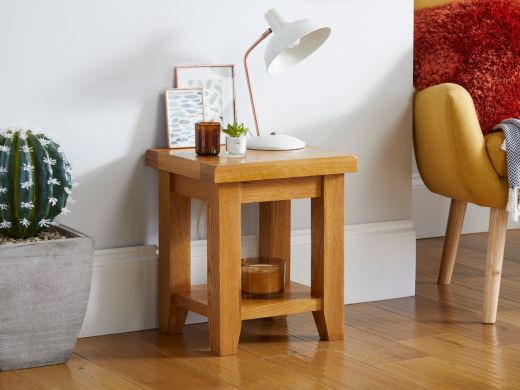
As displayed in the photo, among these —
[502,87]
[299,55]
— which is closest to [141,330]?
[299,55]

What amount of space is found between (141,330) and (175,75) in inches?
29.5

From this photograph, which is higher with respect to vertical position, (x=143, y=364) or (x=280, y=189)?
(x=280, y=189)

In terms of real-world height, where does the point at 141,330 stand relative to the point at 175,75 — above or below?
below

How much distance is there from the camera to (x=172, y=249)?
2.81 meters

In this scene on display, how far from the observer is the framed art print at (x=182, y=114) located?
286 centimetres

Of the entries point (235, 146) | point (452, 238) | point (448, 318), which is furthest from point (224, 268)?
point (452, 238)

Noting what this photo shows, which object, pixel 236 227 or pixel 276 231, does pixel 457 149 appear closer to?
pixel 276 231

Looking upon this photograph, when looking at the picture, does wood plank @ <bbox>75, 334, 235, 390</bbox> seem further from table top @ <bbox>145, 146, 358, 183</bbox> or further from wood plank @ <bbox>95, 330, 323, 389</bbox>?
table top @ <bbox>145, 146, 358, 183</bbox>

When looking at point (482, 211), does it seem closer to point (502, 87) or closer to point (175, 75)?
point (502, 87)

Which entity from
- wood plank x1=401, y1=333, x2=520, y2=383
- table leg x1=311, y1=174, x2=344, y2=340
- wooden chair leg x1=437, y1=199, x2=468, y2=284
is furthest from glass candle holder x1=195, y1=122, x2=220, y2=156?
wooden chair leg x1=437, y1=199, x2=468, y2=284

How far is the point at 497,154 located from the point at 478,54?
52cm

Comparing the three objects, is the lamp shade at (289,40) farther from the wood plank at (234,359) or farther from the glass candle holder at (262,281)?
the wood plank at (234,359)

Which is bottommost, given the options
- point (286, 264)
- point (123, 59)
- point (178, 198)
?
point (286, 264)

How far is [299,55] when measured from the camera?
9.43 feet
